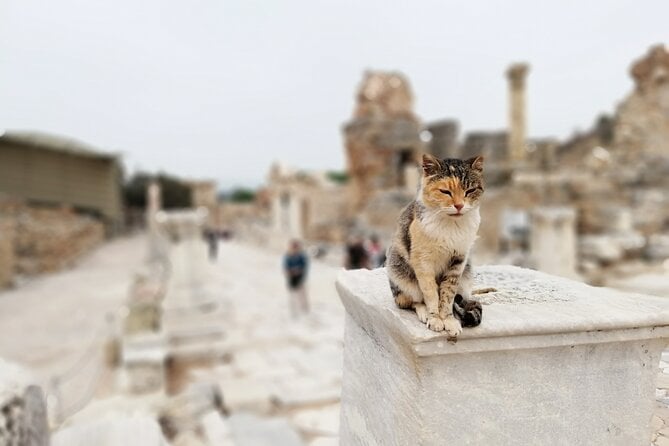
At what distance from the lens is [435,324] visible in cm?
97

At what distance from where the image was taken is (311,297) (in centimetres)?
881

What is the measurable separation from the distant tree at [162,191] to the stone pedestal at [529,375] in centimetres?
4107

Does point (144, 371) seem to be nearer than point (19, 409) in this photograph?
No

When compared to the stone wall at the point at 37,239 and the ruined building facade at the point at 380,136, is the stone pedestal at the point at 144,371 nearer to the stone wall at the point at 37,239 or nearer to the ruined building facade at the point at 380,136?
the stone wall at the point at 37,239

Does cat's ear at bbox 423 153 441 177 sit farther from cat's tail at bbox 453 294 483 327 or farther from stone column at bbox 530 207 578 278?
stone column at bbox 530 207 578 278

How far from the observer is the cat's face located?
1059 mm

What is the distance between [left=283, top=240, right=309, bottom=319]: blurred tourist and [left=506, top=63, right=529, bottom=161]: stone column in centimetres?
1345

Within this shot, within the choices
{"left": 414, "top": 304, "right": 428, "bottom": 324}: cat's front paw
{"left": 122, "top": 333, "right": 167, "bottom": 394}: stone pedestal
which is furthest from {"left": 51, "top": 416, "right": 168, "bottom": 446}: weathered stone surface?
{"left": 122, "top": 333, "right": 167, "bottom": 394}: stone pedestal

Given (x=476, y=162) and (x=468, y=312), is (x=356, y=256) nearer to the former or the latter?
(x=476, y=162)

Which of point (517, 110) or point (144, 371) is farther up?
point (517, 110)

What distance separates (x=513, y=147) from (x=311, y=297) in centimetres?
1253

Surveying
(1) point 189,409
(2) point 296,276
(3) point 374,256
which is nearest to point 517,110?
(3) point 374,256

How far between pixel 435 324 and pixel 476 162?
17.2 inches

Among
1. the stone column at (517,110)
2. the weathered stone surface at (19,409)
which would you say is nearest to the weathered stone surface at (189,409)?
the weathered stone surface at (19,409)
